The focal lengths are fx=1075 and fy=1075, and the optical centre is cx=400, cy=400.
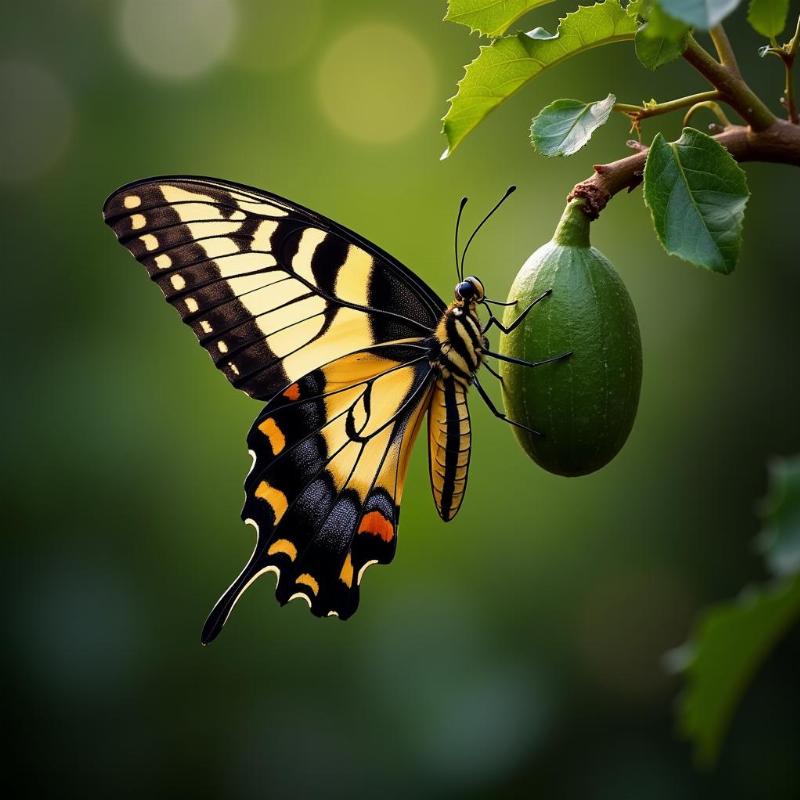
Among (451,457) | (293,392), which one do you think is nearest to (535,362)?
(451,457)

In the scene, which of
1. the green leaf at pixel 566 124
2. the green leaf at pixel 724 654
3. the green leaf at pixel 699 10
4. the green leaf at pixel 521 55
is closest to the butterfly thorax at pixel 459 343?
the green leaf at pixel 521 55

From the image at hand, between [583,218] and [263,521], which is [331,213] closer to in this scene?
[263,521]

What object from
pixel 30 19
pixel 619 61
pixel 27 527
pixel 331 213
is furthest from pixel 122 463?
pixel 619 61

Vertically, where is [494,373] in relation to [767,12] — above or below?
below

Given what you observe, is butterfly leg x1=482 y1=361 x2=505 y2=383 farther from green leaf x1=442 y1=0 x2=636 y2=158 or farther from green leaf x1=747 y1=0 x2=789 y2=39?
green leaf x1=747 y1=0 x2=789 y2=39

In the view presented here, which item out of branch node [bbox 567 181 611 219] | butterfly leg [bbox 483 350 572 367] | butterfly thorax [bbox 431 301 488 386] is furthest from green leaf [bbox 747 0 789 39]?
butterfly thorax [bbox 431 301 488 386]

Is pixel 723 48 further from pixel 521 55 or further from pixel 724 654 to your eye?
pixel 724 654
